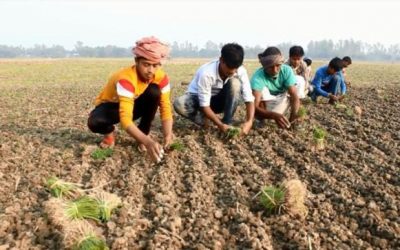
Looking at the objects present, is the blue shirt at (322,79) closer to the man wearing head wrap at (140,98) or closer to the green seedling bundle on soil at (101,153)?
the man wearing head wrap at (140,98)

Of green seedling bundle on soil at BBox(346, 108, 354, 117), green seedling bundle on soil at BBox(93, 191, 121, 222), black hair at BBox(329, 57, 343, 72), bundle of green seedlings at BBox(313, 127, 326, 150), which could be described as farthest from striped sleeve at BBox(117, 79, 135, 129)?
black hair at BBox(329, 57, 343, 72)

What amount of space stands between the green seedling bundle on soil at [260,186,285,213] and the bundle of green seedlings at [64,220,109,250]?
4.16 feet

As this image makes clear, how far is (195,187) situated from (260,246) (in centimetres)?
111

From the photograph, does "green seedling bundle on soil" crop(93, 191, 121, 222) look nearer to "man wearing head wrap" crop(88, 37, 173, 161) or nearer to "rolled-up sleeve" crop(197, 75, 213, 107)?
"man wearing head wrap" crop(88, 37, 173, 161)

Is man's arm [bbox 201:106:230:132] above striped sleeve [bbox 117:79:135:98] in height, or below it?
below

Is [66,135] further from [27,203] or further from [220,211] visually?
[220,211]

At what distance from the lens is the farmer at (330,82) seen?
8469 mm

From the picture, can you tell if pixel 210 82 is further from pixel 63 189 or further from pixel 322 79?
pixel 322 79

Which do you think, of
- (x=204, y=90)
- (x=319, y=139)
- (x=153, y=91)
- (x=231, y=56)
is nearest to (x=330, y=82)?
(x=319, y=139)

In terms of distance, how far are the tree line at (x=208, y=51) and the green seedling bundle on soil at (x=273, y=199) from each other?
5343 inches

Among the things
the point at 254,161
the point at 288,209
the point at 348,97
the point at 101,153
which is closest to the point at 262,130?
the point at 254,161

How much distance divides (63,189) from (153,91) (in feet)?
5.29

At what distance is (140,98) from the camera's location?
4918 mm

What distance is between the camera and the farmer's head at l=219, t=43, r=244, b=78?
16.7 ft
